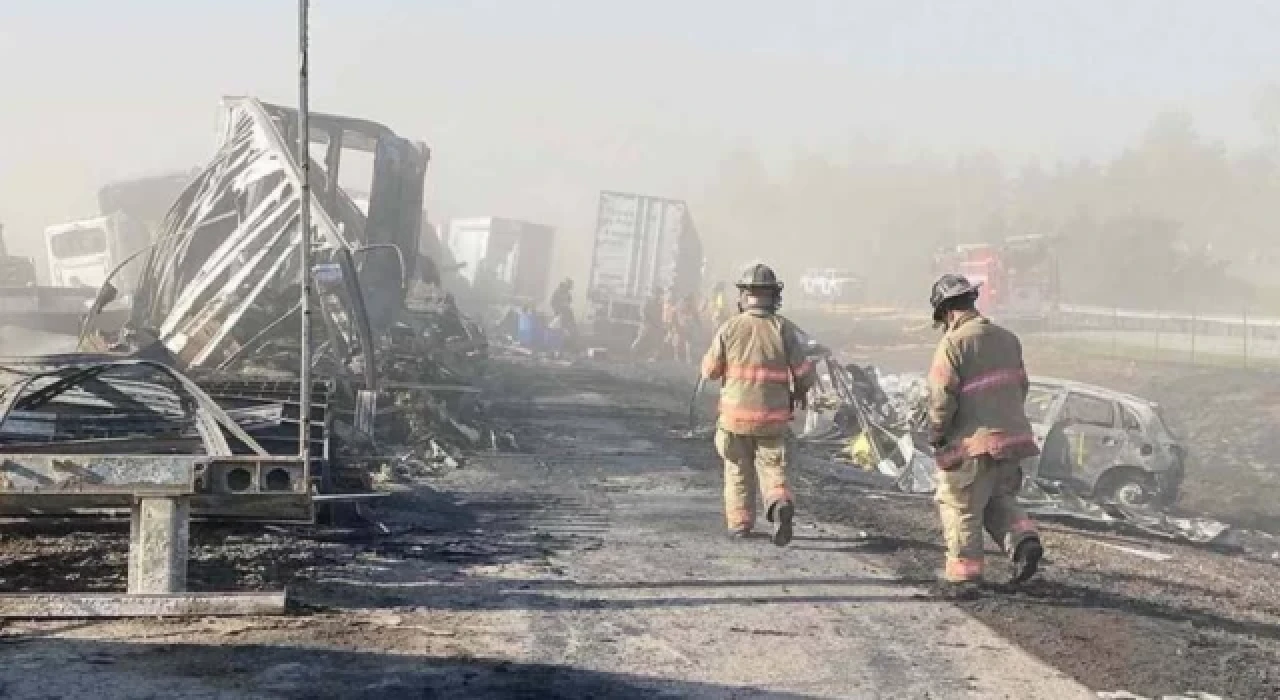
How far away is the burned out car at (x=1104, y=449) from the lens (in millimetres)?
12477

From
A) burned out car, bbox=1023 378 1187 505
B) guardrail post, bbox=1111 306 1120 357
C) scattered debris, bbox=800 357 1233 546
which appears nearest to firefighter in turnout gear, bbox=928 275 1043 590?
scattered debris, bbox=800 357 1233 546

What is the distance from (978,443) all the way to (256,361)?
295 inches

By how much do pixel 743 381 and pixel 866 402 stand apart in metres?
5.44

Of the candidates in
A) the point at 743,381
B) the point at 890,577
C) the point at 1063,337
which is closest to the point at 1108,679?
the point at 890,577

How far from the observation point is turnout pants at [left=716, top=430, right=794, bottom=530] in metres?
7.74

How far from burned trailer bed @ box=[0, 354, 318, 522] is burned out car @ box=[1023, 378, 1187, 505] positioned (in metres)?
7.73

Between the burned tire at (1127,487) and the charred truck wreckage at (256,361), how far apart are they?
249 inches

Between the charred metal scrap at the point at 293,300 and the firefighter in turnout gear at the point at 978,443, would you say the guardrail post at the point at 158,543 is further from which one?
the firefighter in turnout gear at the point at 978,443

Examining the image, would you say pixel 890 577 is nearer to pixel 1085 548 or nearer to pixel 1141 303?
pixel 1085 548

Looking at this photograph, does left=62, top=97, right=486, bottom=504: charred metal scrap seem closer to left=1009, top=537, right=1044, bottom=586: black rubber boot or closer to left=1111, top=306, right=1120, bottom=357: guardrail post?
Answer: left=1009, top=537, right=1044, bottom=586: black rubber boot

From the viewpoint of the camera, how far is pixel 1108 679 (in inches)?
200

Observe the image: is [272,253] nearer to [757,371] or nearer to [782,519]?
[757,371]

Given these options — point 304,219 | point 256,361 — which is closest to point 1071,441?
point 256,361

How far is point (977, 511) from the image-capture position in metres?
6.68
